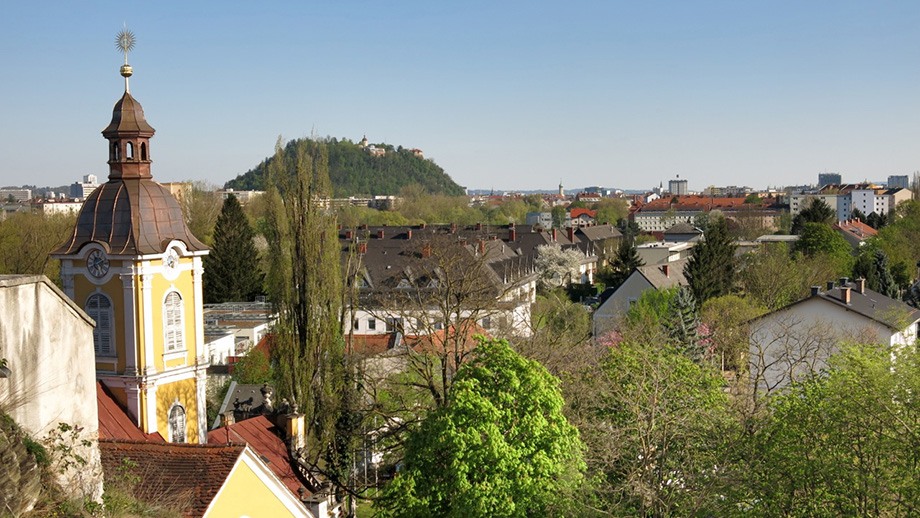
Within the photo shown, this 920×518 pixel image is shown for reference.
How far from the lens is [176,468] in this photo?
47.0 ft

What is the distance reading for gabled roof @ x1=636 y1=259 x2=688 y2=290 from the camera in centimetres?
4807

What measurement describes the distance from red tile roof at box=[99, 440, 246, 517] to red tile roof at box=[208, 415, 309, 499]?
4080 mm

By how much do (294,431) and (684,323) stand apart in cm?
2018

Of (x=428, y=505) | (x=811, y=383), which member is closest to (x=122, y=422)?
(x=428, y=505)

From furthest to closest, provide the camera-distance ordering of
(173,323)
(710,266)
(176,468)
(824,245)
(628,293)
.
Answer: (824,245) → (628,293) → (710,266) → (173,323) → (176,468)

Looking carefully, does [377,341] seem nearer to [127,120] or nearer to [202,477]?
[127,120]

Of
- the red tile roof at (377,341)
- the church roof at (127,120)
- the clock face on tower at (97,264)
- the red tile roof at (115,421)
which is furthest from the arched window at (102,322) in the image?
the red tile roof at (377,341)

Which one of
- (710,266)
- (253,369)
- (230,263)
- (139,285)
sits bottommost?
(253,369)

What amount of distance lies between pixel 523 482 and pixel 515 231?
63.5 m

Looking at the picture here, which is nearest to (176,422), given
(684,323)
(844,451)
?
(844,451)

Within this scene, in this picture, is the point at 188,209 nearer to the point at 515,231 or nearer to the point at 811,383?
the point at 515,231

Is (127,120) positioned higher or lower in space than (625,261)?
higher

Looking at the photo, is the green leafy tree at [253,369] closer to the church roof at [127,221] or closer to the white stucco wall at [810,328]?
the church roof at [127,221]

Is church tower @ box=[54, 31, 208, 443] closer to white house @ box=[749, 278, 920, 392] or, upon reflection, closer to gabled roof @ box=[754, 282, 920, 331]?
white house @ box=[749, 278, 920, 392]
